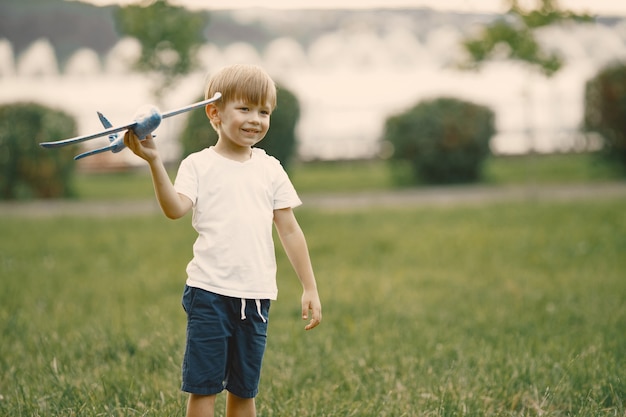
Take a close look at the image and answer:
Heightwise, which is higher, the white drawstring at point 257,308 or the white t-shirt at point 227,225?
the white t-shirt at point 227,225

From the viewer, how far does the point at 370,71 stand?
20.6 meters

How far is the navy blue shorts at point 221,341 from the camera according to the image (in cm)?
277

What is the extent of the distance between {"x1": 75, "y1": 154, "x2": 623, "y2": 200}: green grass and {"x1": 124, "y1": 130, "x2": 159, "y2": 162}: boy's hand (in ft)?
34.1

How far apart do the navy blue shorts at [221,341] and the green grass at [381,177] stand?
33.3 ft

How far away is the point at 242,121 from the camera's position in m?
2.79

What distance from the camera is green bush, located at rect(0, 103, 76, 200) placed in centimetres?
1320

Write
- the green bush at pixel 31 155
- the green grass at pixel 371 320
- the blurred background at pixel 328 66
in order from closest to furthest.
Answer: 1. the green grass at pixel 371 320
2. the green bush at pixel 31 155
3. the blurred background at pixel 328 66

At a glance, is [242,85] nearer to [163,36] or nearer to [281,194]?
[281,194]

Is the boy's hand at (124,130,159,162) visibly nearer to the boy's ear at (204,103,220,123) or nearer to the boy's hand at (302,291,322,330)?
the boy's ear at (204,103,220,123)

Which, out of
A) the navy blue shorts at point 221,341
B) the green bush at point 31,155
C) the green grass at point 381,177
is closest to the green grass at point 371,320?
the navy blue shorts at point 221,341

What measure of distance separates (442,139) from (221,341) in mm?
11654

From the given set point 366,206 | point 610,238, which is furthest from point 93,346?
point 366,206

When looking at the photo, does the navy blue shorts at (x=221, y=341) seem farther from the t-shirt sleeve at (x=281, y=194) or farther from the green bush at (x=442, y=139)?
the green bush at (x=442, y=139)

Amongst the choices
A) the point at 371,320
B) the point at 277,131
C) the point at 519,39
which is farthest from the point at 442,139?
the point at 371,320
